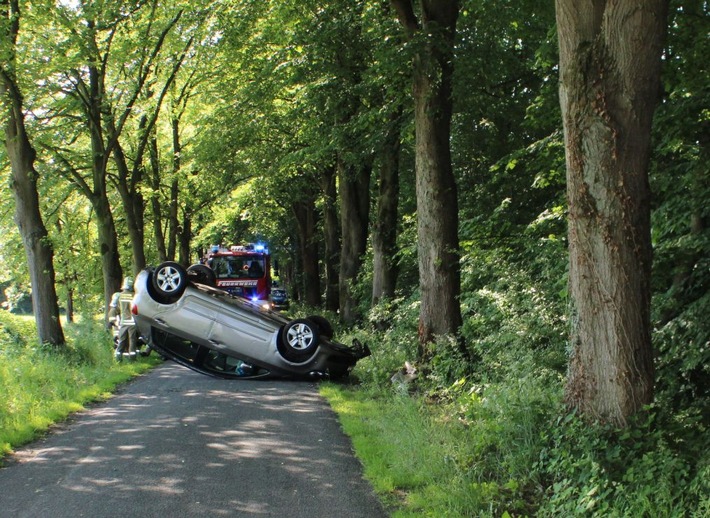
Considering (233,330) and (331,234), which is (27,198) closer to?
(233,330)

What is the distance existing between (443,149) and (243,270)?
17.4 meters

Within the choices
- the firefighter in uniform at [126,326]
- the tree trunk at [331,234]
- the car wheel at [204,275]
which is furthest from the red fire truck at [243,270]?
the car wheel at [204,275]

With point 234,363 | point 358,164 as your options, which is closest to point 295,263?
point 358,164

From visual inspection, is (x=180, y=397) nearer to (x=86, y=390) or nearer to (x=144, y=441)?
(x=86, y=390)

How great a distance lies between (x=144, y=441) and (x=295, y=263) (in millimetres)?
38118

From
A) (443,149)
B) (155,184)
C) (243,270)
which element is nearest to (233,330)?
(443,149)

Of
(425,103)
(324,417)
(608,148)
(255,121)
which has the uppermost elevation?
(255,121)

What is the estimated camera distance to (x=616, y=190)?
18.2ft

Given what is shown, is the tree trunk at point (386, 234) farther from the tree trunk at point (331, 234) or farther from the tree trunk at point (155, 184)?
the tree trunk at point (155, 184)

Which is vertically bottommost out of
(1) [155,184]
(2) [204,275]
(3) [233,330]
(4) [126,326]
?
(3) [233,330]

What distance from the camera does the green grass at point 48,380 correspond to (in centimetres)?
874

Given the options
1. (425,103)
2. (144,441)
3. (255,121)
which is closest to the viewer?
(144,441)

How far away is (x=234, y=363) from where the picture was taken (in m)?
14.2

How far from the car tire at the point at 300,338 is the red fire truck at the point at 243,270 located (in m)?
14.3
